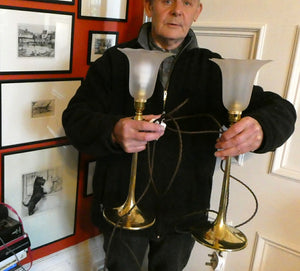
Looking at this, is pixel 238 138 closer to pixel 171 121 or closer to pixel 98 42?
pixel 171 121

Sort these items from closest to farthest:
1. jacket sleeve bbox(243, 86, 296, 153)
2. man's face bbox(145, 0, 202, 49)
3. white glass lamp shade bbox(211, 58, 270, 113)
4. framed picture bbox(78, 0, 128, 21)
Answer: white glass lamp shade bbox(211, 58, 270, 113) → jacket sleeve bbox(243, 86, 296, 153) → man's face bbox(145, 0, 202, 49) → framed picture bbox(78, 0, 128, 21)

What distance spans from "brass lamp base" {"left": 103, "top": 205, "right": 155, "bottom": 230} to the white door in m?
0.53

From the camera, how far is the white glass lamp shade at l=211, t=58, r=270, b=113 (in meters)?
0.77

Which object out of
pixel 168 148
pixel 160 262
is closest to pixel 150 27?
pixel 168 148

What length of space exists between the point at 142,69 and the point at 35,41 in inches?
20.9

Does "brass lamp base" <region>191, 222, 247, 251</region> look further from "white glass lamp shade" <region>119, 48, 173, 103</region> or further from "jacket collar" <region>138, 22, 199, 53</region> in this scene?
"jacket collar" <region>138, 22, 199, 53</region>

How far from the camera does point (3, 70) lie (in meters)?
1.10

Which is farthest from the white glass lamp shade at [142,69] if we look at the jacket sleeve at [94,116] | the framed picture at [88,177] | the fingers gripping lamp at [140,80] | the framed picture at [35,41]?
the framed picture at [88,177]

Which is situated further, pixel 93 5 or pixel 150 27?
pixel 93 5

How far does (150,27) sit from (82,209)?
84 centimetres

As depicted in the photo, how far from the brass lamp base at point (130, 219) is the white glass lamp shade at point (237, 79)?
1.17ft

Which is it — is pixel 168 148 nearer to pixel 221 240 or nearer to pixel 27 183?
pixel 221 240

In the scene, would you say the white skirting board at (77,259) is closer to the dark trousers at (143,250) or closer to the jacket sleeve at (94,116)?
the dark trousers at (143,250)

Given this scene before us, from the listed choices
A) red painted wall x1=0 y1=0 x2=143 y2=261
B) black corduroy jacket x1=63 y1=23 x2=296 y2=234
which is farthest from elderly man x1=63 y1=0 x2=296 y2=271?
red painted wall x1=0 y1=0 x2=143 y2=261
